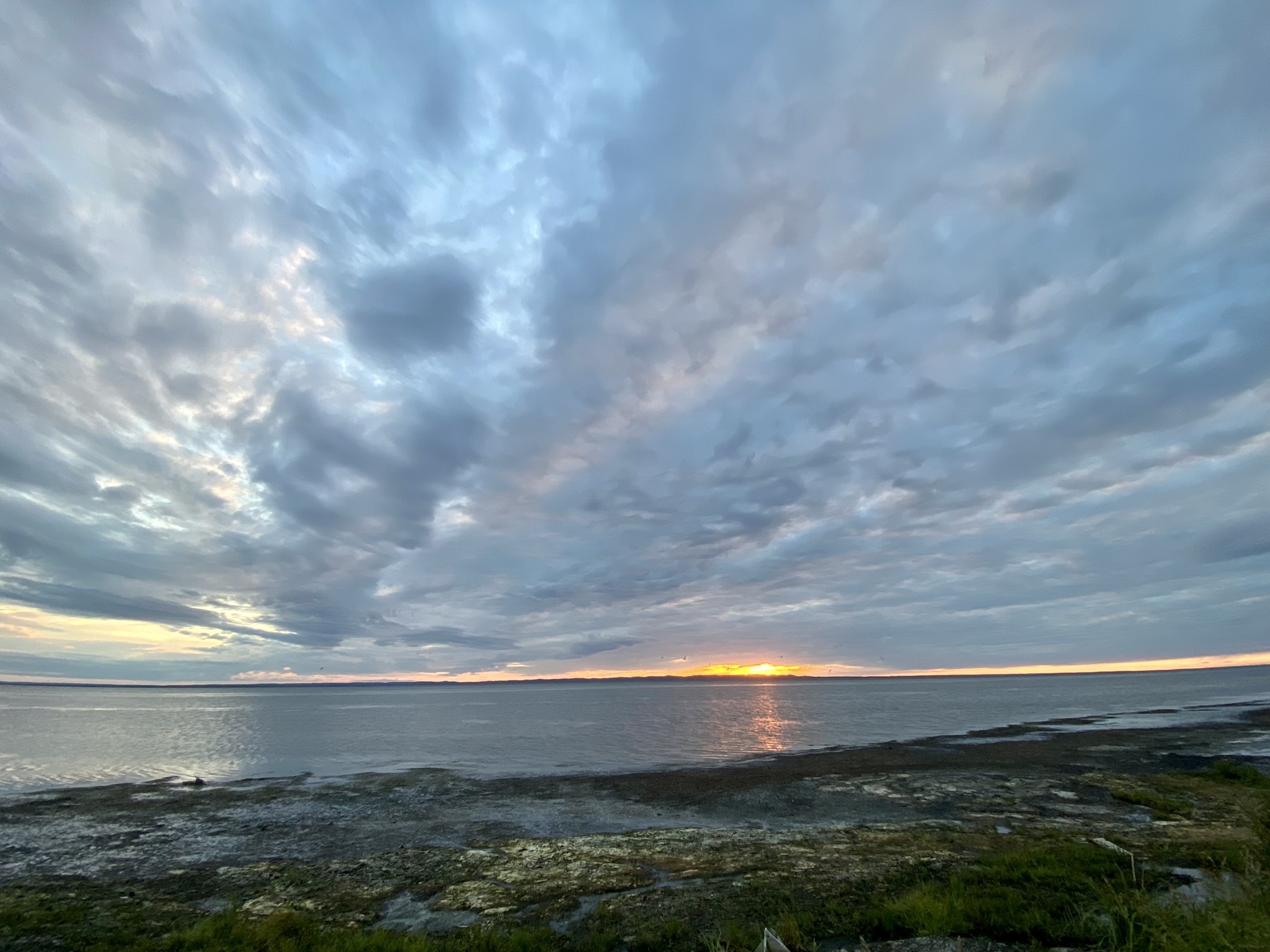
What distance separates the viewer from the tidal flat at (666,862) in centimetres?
1276

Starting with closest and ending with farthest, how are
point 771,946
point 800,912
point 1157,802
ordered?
point 771,946 → point 800,912 → point 1157,802

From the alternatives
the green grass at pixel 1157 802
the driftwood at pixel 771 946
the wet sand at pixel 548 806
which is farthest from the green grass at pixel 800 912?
the green grass at pixel 1157 802

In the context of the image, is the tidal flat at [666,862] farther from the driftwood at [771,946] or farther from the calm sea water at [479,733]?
the calm sea water at [479,733]

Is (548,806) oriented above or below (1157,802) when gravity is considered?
below

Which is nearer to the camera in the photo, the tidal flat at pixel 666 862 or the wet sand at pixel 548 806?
the tidal flat at pixel 666 862

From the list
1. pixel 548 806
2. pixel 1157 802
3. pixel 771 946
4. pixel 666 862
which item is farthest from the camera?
pixel 548 806

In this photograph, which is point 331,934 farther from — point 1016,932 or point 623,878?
point 1016,932

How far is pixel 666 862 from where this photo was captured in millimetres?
19656

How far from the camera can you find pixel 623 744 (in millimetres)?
60438

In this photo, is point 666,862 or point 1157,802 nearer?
point 666,862

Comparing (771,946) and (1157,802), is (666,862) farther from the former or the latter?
(1157,802)

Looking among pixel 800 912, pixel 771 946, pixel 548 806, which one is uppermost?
pixel 771 946

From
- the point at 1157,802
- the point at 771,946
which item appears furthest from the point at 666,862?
the point at 1157,802

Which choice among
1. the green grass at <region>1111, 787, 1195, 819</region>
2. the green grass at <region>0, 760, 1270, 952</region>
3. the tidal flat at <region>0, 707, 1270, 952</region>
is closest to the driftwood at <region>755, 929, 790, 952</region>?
the green grass at <region>0, 760, 1270, 952</region>
